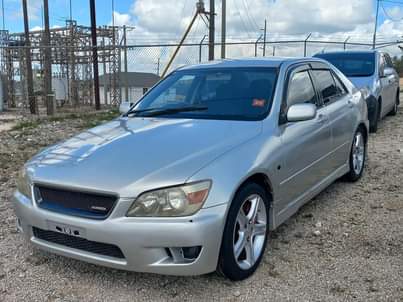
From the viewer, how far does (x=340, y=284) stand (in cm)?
317

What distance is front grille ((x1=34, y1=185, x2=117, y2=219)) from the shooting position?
2842mm

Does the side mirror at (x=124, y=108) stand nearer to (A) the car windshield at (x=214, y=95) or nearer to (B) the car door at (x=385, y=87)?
(A) the car windshield at (x=214, y=95)

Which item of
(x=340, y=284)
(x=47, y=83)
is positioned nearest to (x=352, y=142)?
(x=340, y=284)

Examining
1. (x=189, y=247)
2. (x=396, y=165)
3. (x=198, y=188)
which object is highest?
(x=198, y=188)

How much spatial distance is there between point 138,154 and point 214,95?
1299mm

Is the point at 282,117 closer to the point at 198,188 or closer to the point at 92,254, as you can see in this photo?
the point at 198,188

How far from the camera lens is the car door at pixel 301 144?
12.3 ft

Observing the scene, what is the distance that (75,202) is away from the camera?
2.95 meters

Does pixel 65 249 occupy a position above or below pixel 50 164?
below

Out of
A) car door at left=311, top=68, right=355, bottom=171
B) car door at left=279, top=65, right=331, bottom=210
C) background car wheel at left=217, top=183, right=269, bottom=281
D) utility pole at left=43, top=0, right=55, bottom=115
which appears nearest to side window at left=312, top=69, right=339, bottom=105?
car door at left=311, top=68, right=355, bottom=171

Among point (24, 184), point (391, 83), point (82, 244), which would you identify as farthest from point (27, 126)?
point (391, 83)

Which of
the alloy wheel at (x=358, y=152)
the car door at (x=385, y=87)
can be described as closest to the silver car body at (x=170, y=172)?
the alloy wheel at (x=358, y=152)

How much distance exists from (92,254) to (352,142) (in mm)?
3705

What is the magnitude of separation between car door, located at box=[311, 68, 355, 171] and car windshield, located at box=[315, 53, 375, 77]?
13.1 feet
